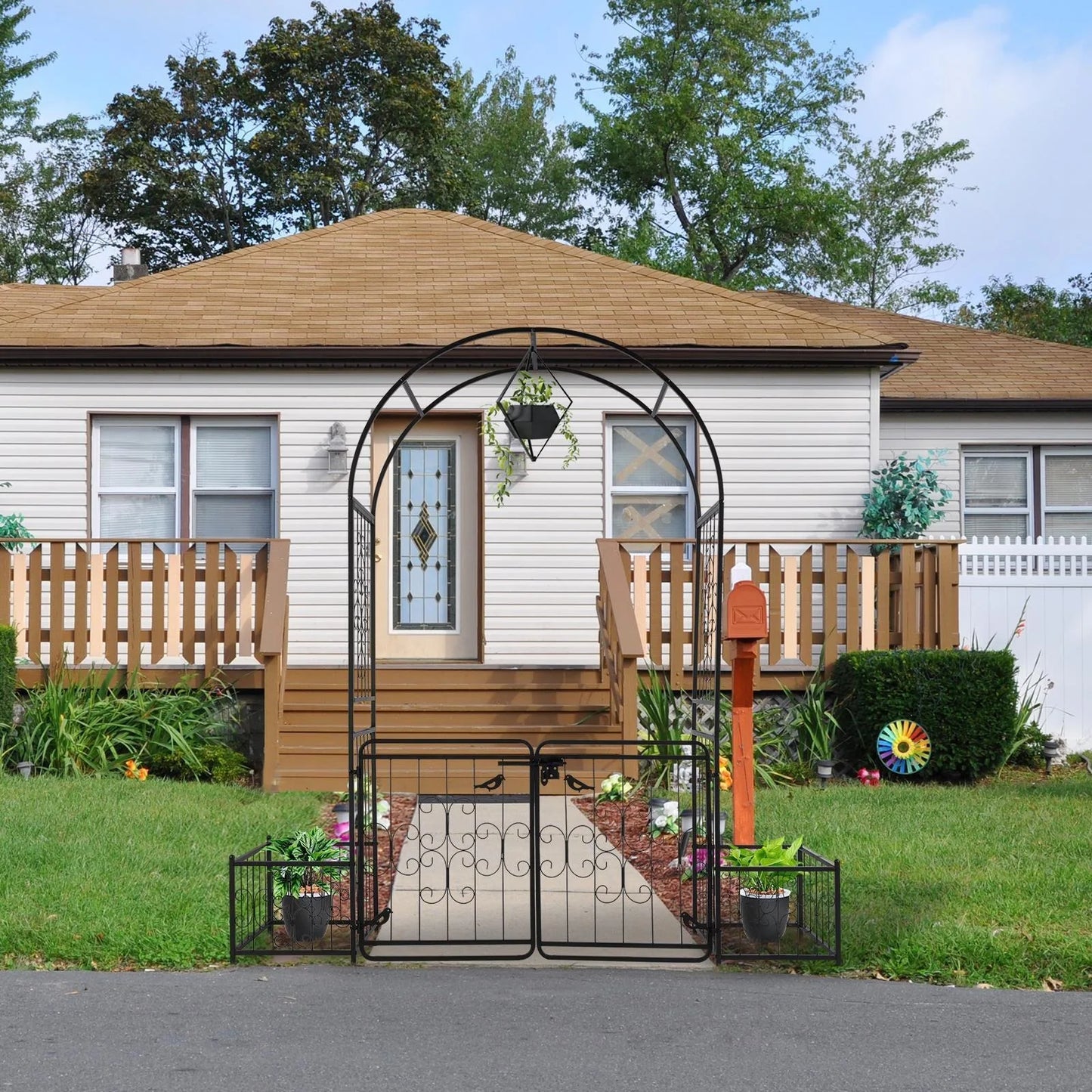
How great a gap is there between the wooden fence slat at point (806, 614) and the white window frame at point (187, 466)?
4939 mm

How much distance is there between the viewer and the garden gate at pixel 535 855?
646cm

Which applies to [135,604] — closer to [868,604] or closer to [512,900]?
[512,900]

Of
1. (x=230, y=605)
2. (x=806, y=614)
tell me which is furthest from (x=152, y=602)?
(x=806, y=614)

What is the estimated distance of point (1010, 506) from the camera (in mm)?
15812

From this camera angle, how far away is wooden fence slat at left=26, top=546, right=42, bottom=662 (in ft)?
39.2

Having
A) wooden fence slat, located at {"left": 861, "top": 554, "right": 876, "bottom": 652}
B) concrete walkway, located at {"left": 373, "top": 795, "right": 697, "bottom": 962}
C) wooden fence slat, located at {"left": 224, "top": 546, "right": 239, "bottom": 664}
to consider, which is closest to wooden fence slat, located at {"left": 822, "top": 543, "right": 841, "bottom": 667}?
wooden fence slat, located at {"left": 861, "top": 554, "right": 876, "bottom": 652}

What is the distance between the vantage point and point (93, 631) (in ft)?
39.7

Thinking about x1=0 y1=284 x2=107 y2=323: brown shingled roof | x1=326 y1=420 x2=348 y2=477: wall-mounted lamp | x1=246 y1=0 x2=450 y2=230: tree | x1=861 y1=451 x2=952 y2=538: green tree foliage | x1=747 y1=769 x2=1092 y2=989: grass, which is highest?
x1=246 y1=0 x2=450 y2=230: tree

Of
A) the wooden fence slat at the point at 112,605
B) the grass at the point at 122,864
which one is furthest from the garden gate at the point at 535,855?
the wooden fence slat at the point at 112,605

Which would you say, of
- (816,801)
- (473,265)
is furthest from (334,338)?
(816,801)

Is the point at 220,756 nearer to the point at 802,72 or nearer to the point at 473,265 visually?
the point at 473,265

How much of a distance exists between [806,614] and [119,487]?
6.51 m

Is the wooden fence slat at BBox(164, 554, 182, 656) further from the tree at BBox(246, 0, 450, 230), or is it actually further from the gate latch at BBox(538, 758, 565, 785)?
the tree at BBox(246, 0, 450, 230)

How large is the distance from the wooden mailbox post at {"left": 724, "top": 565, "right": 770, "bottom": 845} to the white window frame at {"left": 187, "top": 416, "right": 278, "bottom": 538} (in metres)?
6.83
